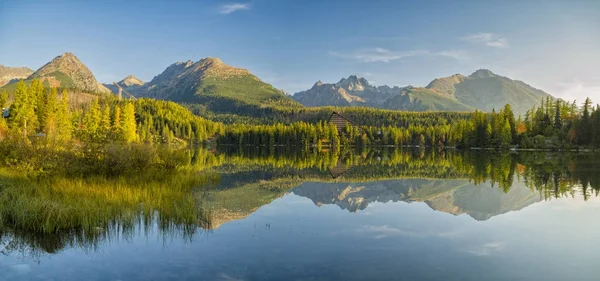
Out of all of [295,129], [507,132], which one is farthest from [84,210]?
[295,129]

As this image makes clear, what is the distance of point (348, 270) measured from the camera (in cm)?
1274

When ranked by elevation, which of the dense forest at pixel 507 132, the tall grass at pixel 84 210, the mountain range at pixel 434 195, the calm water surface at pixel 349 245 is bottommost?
the mountain range at pixel 434 195

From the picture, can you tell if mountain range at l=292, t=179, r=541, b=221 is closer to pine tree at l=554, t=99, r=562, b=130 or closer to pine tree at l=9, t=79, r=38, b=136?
pine tree at l=9, t=79, r=38, b=136

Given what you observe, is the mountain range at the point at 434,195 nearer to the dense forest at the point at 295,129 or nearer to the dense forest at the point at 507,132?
the dense forest at the point at 295,129

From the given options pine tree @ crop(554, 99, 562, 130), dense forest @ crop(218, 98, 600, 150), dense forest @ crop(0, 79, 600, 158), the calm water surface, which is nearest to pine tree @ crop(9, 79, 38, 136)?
dense forest @ crop(0, 79, 600, 158)

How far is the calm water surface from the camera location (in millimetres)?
12445

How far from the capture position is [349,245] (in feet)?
52.1

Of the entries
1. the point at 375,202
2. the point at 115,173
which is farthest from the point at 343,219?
the point at 115,173

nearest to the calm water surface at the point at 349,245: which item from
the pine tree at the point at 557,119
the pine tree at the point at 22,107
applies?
the pine tree at the point at 22,107

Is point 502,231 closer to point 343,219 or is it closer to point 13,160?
point 343,219

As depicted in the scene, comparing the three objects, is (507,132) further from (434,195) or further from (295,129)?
(434,195)

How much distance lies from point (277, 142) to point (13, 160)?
159748 mm

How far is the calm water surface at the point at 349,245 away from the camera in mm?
12445

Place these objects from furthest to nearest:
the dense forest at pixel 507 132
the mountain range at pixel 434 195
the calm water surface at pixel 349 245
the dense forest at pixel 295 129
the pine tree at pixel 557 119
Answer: the pine tree at pixel 557 119 → the dense forest at pixel 507 132 → the dense forest at pixel 295 129 → the mountain range at pixel 434 195 → the calm water surface at pixel 349 245
